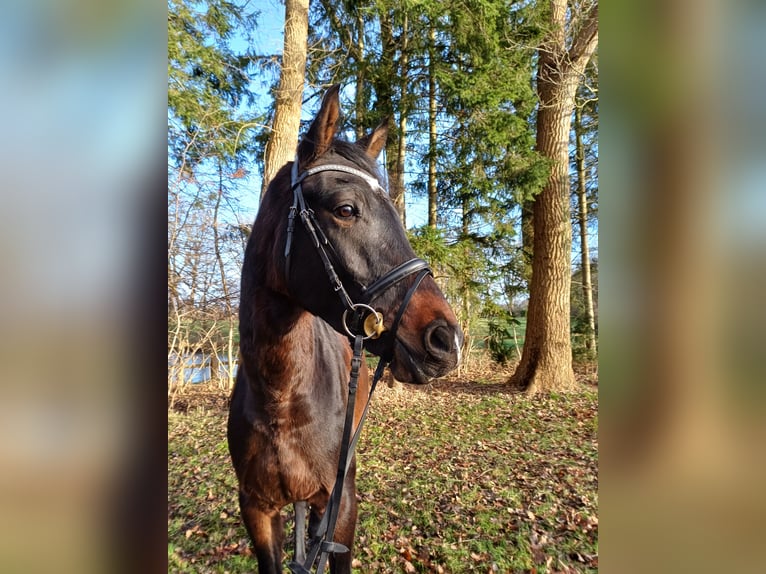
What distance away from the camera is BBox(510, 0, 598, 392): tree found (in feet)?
13.9

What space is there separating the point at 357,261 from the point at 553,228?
13.9ft

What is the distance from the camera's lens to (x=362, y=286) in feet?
4.55

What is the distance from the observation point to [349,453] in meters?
1.39

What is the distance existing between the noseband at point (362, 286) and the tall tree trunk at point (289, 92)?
2.99 meters

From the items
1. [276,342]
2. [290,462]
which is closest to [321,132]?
[276,342]

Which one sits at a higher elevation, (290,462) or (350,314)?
(350,314)

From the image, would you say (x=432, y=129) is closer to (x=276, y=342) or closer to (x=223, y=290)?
(x=223, y=290)

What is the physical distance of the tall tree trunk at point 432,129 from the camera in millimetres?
5020

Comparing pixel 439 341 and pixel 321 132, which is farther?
pixel 321 132

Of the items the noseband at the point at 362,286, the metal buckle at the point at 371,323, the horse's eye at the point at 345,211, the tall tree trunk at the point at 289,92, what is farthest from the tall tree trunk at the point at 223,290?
the metal buckle at the point at 371,323

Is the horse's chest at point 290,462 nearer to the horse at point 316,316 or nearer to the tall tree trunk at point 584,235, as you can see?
the horse at point 316,316
